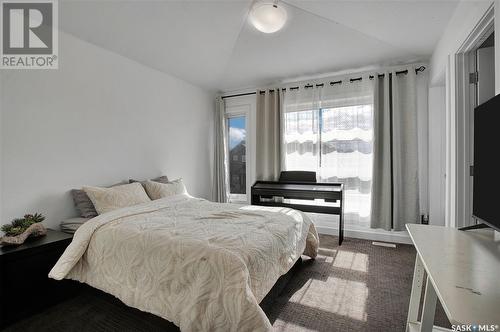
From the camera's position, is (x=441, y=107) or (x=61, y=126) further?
(x=441, y=107)

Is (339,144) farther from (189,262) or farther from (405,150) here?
(189,262)

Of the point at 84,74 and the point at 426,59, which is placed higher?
the point at 426,59

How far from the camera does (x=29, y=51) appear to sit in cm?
229

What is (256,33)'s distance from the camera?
292cm

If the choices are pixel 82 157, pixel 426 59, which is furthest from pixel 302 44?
pixel 82 157

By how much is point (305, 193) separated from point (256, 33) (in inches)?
85.3

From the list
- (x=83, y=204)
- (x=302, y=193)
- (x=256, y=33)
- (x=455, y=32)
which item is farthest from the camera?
(x=302, y=193)

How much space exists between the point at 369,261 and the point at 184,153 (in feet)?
10.1

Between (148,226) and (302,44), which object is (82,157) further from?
(302,44)

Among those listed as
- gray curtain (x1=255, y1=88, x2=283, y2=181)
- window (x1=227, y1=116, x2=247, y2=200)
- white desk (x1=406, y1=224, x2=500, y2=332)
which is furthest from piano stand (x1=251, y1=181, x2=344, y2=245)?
white desk (x1=406, y1=224, x2=500, y2=332)

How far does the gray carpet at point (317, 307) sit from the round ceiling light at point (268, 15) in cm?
248

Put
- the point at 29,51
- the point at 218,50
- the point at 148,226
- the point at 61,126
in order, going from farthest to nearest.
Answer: the point at 218,50, the point at 61,126, the point at 29,51, the point at 148,226

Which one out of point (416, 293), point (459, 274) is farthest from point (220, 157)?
point (459, 274)

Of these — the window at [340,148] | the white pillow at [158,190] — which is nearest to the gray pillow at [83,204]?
the white pillow at [158,190]
